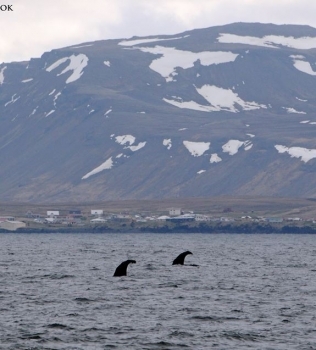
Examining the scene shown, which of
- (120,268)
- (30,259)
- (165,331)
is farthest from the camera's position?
(30,259)

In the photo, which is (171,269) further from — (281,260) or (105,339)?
(105,339)

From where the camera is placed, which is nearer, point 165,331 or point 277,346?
point 277,346

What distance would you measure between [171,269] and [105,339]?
1612 inches

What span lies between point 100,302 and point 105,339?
13.3 m

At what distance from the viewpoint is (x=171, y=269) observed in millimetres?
89625

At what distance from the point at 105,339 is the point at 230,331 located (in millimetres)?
5914

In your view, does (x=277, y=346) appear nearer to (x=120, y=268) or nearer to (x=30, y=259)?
(x=120, y=268)

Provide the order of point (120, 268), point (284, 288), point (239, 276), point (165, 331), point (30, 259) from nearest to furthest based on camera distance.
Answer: point (165, 331) → point (284, 288) → point (120, 268) → point (239, 276) → point (30, 259)

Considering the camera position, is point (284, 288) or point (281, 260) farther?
point (281, 260)

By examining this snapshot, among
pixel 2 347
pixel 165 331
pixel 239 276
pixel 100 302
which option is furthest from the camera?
pixel 239 276

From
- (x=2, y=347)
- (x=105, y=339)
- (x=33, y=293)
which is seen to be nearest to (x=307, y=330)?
(x=105, y=339)

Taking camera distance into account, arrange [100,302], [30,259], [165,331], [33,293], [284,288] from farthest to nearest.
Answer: [30,259]
[284,288]
[33,293]
[100,302]
[165,331]

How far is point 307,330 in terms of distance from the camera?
51.9 m

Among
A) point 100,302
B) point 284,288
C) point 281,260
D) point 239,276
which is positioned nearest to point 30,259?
point 281,260
